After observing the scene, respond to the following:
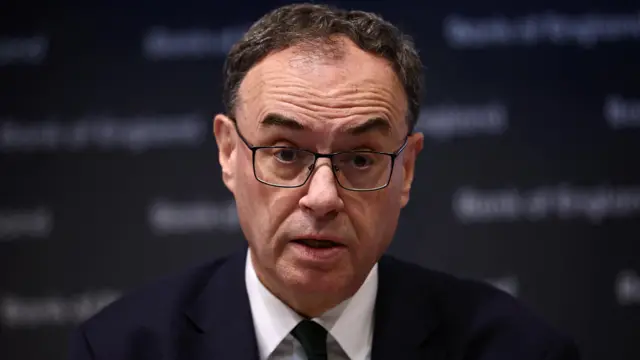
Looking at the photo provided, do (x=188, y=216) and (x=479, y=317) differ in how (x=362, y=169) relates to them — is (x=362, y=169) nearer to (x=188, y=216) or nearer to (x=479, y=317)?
(x=479, y=317)

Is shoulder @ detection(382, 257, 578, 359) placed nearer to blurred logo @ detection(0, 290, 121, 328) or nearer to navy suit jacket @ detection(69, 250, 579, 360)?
navy suit jacket @ detection(69, 250, 579, 360)

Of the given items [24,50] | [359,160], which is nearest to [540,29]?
[359,160]

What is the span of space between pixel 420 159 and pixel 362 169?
113 centimetres

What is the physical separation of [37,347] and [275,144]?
1667mm

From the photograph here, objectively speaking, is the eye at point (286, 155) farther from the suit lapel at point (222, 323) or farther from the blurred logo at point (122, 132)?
the blurred logo at point (122, 132)

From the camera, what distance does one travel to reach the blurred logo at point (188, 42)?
9.59 ft

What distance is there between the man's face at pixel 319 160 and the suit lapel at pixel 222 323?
0.17 meters

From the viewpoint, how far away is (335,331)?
1905 millimetres

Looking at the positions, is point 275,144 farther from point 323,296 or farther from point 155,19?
point 155,19

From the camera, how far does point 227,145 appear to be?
199 cm

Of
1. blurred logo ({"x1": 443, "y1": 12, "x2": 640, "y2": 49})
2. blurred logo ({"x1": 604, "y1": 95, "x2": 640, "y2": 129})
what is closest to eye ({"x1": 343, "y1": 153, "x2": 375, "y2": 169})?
blurred logo ({"x1": 443, "y1": 12, "x2": 640, "y2": 49})

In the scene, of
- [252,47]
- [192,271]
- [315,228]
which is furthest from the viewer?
[192,271]

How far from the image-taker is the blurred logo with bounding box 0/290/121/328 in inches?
114

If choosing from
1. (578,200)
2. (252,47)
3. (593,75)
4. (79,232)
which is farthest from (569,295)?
(79,232)
